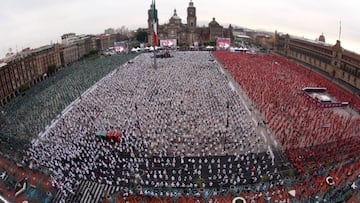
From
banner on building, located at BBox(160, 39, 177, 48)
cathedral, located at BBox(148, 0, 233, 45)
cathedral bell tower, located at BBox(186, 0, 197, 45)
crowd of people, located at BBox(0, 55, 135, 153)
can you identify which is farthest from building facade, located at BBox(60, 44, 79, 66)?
cathedral bell tower, located at BBox(186, 0, 197, 45)

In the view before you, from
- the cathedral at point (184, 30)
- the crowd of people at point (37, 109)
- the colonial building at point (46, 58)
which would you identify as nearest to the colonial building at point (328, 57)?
the cathedral at point (184, 30)

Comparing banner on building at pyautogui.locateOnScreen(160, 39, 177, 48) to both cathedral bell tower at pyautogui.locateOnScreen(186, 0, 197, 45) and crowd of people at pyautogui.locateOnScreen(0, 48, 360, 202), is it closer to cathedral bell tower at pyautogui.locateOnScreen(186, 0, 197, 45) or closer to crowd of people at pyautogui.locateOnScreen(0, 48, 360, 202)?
cathedral bell tower at pyautogui.locateOnScreen(186, 0, 197, 45)

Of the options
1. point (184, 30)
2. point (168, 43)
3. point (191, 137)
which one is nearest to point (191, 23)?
point (184, 30)

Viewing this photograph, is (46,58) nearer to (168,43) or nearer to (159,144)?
(168,43)

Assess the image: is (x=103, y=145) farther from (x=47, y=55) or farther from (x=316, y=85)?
(x=47, y=55)

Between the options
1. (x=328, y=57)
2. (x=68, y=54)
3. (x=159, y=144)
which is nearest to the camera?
(x=159, y=144)
